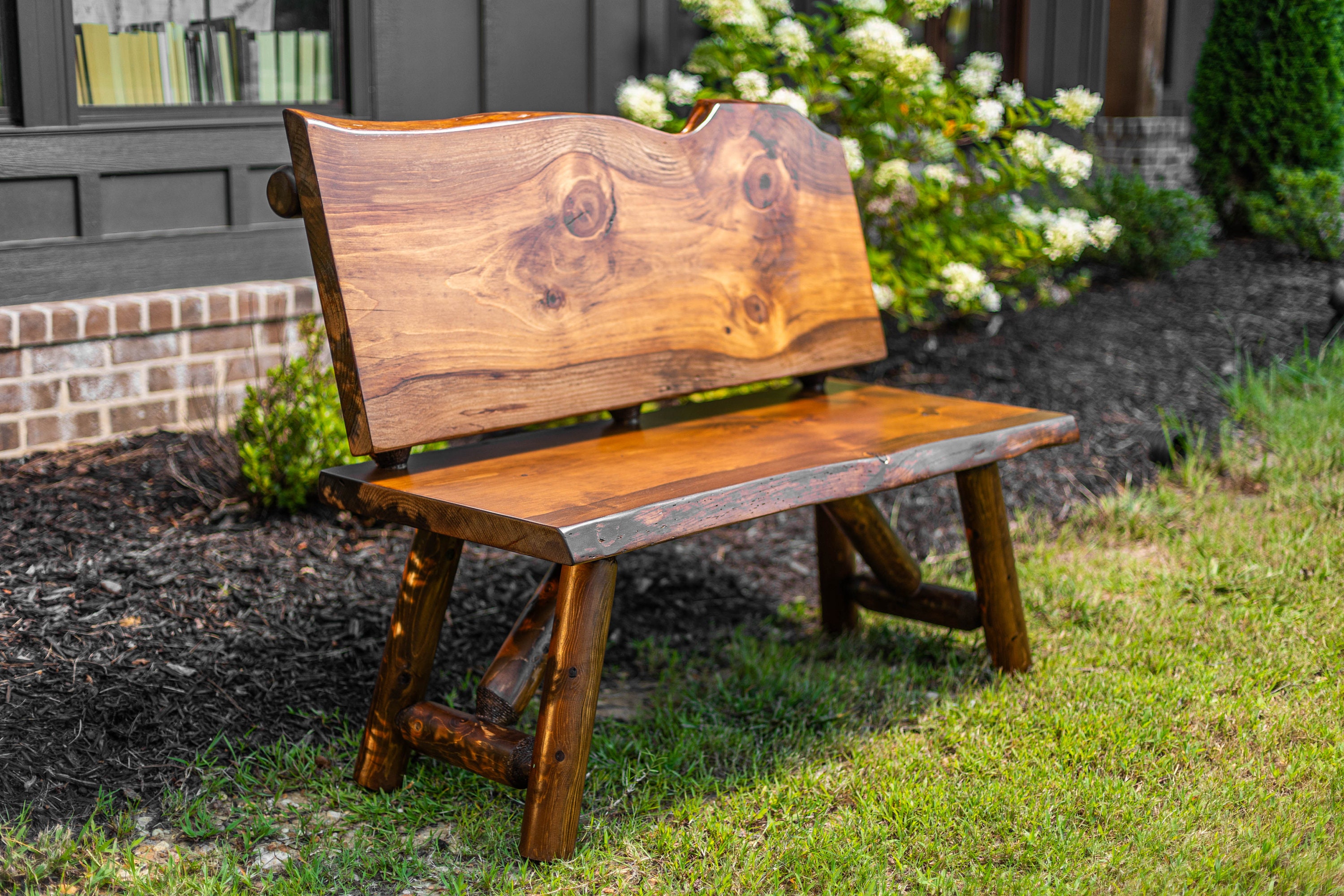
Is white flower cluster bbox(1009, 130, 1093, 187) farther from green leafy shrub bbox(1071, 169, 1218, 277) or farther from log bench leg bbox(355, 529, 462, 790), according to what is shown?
log bench leg bbox(355, 529, 462, 790)

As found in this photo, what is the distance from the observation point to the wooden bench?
7.32 ft

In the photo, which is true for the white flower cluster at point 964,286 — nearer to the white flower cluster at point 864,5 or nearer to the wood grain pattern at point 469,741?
the white flower cluster at point 864,5

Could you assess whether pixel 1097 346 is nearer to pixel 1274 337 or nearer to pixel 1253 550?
pixel 1274 337

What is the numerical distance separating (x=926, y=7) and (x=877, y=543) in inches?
111

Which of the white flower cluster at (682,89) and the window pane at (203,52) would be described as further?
the white flower cluster at (682,89)

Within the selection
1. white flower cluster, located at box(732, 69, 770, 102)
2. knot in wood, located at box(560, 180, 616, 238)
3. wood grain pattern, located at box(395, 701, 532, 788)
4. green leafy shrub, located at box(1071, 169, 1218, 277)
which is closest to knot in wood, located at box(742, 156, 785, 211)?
knot in wood, located at box(560, 180, 616, 238)

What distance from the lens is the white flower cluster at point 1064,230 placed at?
201 inches

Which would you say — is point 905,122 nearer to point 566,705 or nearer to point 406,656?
point 406,656

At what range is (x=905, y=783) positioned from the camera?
252 cm

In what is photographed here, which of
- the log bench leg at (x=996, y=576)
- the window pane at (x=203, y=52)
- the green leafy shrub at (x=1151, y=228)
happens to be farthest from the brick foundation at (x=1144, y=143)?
the log bench leg at (x=996, y=576)

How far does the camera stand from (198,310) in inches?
166

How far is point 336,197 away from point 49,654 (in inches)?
47.9

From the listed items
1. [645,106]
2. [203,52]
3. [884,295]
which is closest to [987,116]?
[884,295]

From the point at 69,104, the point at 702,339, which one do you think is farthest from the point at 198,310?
the point at 702,339
